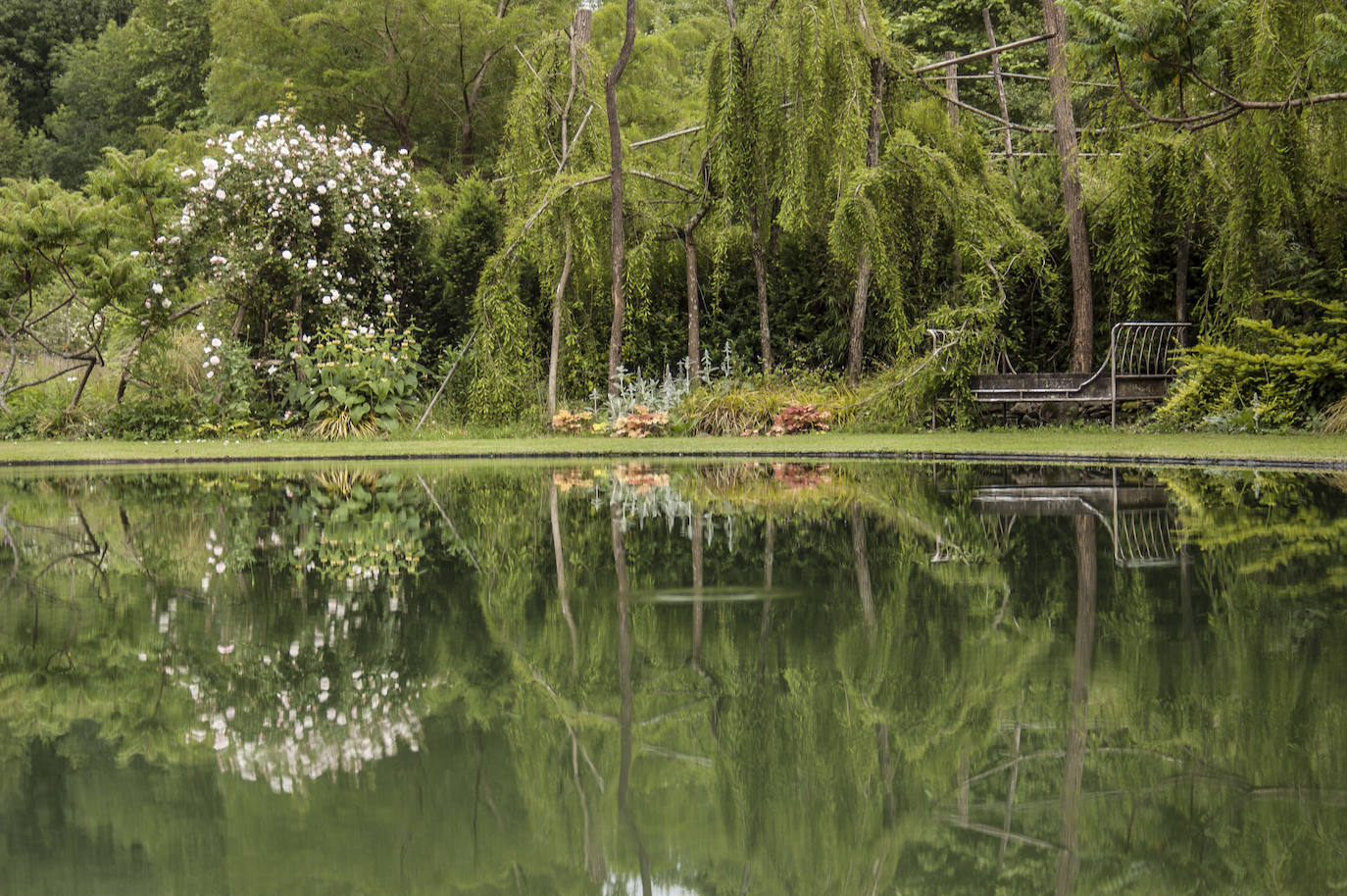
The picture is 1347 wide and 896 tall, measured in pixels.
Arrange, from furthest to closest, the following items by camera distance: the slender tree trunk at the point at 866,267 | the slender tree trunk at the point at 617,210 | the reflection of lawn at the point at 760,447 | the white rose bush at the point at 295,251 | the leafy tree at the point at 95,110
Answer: the leafy tree at the point at 95,110
the white rose bush at the point at 295,251
the slender tree trunk at the point at 617,210
the slender tree trunk at the point at 866,267
the reflection of lawn at the point at 760,447

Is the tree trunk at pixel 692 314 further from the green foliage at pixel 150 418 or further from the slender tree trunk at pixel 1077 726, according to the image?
the slender tree trunk at pixel 1077 726

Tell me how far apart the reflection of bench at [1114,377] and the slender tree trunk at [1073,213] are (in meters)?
0.41

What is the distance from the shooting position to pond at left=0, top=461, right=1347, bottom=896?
A: 2869 millimetres

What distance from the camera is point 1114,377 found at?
15.8m

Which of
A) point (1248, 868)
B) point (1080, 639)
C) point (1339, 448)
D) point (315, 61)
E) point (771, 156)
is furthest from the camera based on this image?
point (315, 61)

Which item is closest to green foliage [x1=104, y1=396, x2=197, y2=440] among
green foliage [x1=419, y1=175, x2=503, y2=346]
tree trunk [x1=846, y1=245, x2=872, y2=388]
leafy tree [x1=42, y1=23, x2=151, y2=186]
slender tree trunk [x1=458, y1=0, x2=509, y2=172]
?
green foliage [x1=419, y1=175, x2=503, y2=346]

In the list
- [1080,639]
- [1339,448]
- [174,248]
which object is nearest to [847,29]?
[1339,448]

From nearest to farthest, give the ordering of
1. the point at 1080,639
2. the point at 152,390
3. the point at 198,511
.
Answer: the point at 1080,639
the point at 198,511
the point at 152,390

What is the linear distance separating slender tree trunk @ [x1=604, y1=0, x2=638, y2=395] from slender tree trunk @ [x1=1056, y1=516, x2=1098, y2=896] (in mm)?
11657

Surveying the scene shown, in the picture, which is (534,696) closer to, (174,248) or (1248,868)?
(1248,868)

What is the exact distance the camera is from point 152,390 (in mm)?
18750

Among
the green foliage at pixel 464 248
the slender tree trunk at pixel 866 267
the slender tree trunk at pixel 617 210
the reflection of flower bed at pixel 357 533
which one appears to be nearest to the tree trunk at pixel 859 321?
the slender tree trunk at pixel 866 267

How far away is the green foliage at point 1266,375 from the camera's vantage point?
46.6 ft

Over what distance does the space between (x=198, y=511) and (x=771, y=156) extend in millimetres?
9894
